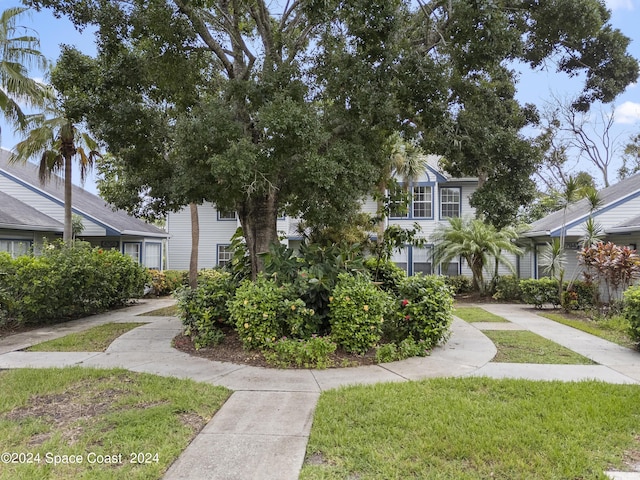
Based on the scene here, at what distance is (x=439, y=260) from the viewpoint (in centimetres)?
1705

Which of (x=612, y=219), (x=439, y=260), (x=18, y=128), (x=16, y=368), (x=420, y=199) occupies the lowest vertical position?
(x=16, y=368)

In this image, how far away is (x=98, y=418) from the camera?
418cm

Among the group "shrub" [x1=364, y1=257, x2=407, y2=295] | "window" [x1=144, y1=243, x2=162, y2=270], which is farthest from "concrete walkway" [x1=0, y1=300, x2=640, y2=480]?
"window" [x1=144, y1=243, x2=162, y2=270]

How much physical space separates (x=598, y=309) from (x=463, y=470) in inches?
410

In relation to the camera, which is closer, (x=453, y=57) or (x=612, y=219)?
(x=453, y=57)

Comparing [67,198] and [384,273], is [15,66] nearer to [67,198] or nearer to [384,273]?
[67,198]

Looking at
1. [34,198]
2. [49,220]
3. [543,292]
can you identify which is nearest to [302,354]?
[543,292]

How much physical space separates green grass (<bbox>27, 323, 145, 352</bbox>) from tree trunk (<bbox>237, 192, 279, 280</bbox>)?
3.05m

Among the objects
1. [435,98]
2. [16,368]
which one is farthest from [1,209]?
[435,98]

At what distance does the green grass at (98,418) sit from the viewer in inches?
129

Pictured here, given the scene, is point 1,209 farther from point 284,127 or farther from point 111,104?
point 284,127

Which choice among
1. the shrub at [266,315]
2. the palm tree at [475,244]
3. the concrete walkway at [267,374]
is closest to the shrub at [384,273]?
the concrete walkway at [267,374]

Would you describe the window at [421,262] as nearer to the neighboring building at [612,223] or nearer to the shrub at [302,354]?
the neighboring building at [612,223]

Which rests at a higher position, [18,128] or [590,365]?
[18,128]
